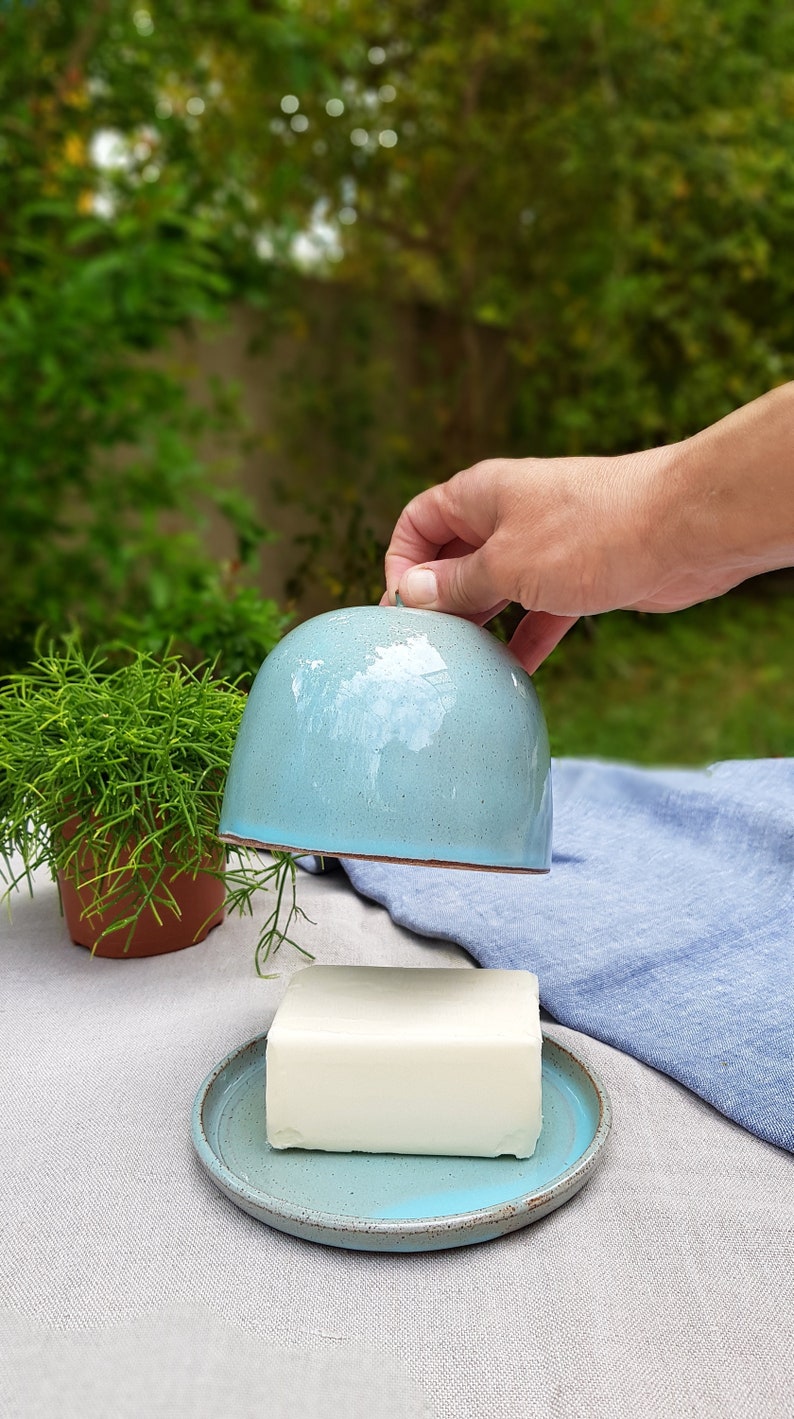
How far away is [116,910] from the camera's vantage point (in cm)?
111

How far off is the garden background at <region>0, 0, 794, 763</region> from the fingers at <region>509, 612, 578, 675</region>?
0.74 m

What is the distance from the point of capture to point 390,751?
0.70 metres

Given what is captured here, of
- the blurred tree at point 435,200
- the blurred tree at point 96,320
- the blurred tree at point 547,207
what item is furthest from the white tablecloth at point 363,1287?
the blurred tree at point 547,207

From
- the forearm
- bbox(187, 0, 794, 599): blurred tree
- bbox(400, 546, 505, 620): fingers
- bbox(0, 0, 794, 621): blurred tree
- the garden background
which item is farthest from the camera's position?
bbox(187, 0, 794, 599): blurred tree

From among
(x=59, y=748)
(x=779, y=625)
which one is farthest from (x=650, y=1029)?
(x=779, y=625)

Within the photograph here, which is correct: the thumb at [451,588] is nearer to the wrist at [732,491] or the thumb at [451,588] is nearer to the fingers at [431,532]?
the fingers at [431,532]

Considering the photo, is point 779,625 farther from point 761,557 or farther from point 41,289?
point 761,557

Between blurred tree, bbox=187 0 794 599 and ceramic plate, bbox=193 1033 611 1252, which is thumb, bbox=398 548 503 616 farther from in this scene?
blurred tree, bbox=187 0 794 599

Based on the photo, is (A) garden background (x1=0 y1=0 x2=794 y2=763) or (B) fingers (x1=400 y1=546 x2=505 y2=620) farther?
(A) garden background (x1=0 y1=0 x2=794 y2=763)

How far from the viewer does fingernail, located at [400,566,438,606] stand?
88 cm

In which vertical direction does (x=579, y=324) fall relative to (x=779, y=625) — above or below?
above

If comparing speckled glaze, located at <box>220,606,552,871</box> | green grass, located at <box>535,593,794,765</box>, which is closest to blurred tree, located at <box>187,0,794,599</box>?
green grass, located at <box>535,593,794,765</box>

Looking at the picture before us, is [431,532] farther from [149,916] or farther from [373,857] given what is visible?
[149,916]

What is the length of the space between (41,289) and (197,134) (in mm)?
1192
